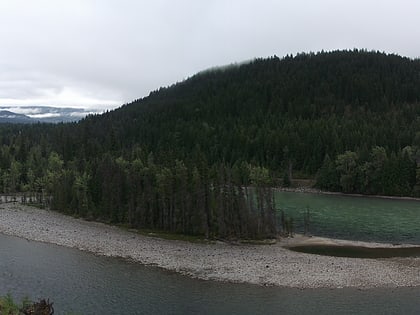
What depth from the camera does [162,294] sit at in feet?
145

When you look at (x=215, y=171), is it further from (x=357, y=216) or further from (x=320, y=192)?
(x=320, y=192)

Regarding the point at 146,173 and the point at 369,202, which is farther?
the point at 369,202

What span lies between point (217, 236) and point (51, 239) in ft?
79.8

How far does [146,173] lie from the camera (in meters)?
80.2

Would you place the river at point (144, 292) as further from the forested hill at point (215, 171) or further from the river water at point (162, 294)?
the forested hill at point (215, 171)

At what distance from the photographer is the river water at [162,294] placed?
1602 inches

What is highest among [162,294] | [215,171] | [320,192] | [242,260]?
[215,171]

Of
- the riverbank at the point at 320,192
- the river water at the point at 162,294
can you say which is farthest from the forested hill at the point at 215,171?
the river water at the point at 162,294

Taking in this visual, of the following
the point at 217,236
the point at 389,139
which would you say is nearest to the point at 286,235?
the point at 217,236

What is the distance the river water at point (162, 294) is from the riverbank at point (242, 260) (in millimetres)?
2534

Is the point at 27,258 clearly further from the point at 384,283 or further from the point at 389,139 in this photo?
the point at 389,139

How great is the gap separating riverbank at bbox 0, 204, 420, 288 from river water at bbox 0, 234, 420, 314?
99.8 inches

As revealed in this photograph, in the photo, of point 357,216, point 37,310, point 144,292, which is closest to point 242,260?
point 144,292

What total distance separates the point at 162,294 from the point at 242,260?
1526 centimetres
